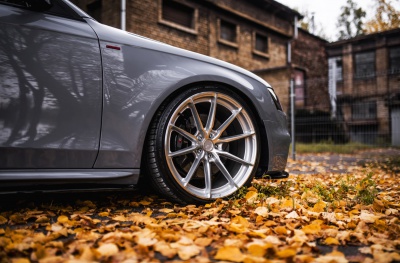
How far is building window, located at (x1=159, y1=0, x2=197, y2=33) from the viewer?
10640 millimetres

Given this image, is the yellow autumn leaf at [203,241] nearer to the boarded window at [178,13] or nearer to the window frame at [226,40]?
the boarded window at [178,13]

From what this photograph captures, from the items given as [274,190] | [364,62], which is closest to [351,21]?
A: [364,62]

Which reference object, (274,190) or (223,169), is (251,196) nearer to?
(223,169)

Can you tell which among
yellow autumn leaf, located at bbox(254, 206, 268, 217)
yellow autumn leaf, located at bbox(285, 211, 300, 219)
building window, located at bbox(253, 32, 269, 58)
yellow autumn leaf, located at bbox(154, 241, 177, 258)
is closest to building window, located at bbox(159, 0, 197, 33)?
building window, located at bbox(253, 32, 269, 58)

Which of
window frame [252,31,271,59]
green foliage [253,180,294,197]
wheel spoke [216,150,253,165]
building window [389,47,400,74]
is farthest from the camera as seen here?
building window [389,47,400,74]

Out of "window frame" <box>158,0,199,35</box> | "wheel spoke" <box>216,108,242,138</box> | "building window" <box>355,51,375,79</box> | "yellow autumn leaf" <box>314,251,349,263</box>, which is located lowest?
"yellow autumn leaf" <box>314,251,349,263</box>

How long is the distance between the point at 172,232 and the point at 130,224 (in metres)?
0.36

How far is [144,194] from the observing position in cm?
267

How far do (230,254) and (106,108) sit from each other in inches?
44.7

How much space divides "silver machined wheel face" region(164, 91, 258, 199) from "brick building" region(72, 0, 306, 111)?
788 centimetres

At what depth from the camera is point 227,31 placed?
43.1 ft

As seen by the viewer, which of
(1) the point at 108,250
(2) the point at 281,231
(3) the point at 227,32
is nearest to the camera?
(1) the point at 108,250

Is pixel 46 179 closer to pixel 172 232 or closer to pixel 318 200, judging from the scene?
pixel 172 232

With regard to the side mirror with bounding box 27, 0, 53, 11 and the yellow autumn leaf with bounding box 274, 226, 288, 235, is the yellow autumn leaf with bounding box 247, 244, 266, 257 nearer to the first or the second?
the yellow autumn leaf with bounding box 274, 226, 288, 235
